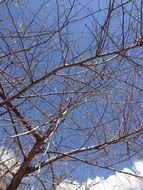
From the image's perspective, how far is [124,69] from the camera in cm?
450

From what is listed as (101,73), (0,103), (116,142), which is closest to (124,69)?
(101,73)

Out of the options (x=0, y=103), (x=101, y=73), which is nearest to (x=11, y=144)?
(x=0, y=103)

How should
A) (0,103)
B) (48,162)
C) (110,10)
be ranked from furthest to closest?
(48,162) < (0,103) < (110,10)

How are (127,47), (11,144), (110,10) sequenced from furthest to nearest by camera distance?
(11,144) < (127,47) < (110,10)

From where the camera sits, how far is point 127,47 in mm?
4035

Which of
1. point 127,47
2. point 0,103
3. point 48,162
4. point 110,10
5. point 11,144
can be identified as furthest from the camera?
point 48,162

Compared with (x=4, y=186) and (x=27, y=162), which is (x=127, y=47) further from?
(x=4, y=186)

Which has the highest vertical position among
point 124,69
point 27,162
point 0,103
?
point 124,69

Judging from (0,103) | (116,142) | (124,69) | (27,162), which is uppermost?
(116,142)

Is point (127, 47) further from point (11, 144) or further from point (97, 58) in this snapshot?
point (11, 144)

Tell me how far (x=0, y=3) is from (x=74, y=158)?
2461 millimetres

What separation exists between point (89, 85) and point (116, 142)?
1.84 metres

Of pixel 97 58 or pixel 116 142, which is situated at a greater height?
pixel 116 142

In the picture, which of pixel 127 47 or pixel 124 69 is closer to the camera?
pixel 127 47
